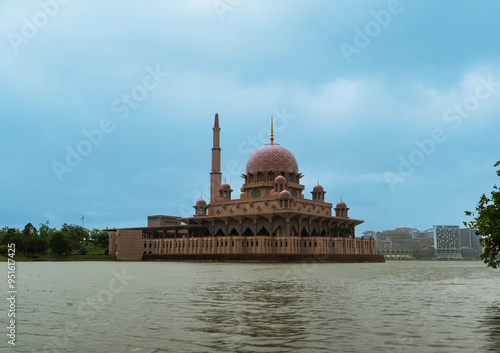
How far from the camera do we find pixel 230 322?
49.9 feet

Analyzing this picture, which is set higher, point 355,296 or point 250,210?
point 250,210

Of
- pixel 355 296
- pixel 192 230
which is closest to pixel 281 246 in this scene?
pixel 192 230

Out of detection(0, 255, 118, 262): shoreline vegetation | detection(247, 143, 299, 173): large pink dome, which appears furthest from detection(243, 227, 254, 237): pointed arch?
detection(0, 255, 118, 262): shoreline vegetation

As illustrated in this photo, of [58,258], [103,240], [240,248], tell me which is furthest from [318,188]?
[103,240]

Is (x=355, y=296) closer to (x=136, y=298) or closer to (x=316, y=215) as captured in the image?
(x=136, y=298)

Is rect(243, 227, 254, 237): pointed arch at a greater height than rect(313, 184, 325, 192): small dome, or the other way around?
rect(313, 184, 325, 192): small dome

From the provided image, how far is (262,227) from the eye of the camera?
357 ft

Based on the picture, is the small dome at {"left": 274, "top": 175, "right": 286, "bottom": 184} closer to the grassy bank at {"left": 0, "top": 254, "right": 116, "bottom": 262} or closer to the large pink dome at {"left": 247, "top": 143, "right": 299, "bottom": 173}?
the large pink dome at {"left": 247, "top": 143, "right": 299, "bottom": 173}

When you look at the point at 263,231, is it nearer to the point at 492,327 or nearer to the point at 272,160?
the point at 272,160

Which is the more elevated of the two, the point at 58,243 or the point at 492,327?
the point at 58,243

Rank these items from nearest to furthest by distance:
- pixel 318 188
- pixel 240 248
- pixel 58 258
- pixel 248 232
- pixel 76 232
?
pixel 240 248, pixel 58 258, pixel 248 232, pixel 318 188, pixel 76 232

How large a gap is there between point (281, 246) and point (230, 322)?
82.4 m

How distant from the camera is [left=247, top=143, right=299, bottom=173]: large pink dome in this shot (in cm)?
11244

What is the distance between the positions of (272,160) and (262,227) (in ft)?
49.8
